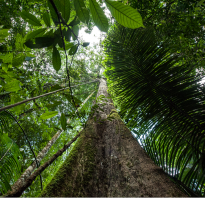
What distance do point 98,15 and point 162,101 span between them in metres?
1.08

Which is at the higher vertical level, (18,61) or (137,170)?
(18,61)

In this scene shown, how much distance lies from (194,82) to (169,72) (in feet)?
0.85

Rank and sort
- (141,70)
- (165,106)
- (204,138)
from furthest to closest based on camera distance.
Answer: (141,70) → (165,106) → (204,138)

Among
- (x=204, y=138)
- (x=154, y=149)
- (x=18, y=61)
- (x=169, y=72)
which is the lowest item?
(x=154, y=149)

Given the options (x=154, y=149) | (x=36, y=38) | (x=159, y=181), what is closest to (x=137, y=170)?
(x=159, y=181)

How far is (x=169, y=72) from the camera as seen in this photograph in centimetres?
132

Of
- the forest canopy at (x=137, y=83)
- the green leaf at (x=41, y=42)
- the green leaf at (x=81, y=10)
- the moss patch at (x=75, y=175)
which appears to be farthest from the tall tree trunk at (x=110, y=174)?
the green leaf at (x=81, y=10)

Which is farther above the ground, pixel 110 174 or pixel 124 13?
pixel 124 13

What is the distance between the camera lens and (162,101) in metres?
1.27

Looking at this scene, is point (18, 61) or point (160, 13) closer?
point (18, 61)

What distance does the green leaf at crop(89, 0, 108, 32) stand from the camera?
17.9 inches

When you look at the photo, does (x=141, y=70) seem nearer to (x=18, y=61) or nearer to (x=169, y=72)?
(x=169, y=72)

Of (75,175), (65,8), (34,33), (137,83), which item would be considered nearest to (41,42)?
(34,33)

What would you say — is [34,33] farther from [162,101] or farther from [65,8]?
[162,101]
